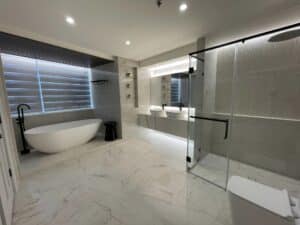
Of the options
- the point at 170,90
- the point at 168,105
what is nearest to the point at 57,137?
the point at 168,105

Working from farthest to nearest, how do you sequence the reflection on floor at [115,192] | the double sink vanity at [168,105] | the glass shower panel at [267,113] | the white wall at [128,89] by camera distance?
the white wall at [128,89] → the double sink vanity at [168,105] → the glass shower panel at [267,113] → the reflection on floor at [115,192]

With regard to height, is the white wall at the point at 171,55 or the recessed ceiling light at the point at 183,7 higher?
the recessed ceiling light at the point at 183,7

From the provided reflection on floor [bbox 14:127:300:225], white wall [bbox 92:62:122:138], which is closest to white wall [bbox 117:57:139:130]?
white wall [bbox 92:62:122:138]

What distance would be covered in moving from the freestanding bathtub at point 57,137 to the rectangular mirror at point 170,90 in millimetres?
2110

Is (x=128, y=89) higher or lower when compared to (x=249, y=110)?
higher

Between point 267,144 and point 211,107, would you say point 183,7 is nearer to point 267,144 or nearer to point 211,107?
point 211,107

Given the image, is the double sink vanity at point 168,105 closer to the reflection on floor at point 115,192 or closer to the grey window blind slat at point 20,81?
the reflection on floor at point 115,192

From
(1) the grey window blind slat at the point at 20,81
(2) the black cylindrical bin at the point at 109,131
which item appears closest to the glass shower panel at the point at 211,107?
(2) the black cylindrical bin at the point at 109,131

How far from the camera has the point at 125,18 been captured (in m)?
1.85

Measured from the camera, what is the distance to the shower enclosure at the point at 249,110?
2.03 m

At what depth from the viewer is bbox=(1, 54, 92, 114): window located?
3111 millimetres

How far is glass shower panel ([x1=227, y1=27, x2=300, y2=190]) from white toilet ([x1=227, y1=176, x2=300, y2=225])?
126 cm

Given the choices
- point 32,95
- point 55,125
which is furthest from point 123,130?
point 32,95

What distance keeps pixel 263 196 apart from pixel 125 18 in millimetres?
2570
